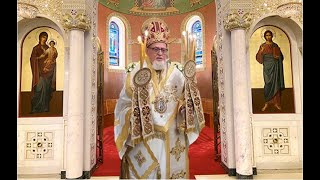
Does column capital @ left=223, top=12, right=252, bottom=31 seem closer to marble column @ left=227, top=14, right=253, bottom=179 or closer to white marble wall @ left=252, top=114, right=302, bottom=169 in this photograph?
marble column @ left=227, top=14, right=253, bottom=179

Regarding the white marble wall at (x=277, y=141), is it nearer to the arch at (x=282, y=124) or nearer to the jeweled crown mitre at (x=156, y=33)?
the arch at (x=282, y=124)

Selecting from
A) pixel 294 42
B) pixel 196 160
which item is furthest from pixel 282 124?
pixel 196 160

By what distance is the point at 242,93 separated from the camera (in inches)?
235

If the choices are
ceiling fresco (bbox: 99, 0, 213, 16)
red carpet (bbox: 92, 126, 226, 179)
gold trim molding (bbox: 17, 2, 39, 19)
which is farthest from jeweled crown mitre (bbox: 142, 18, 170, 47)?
ceiling fresco (bbox: 99, 0, 213, 16)

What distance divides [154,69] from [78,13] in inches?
133

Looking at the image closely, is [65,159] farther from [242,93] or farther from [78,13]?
[242,93]

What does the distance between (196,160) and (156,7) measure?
31.0ft

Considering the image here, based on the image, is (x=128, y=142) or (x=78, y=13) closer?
(x=128, y=142)

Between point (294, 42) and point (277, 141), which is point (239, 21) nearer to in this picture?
point (294, 42)

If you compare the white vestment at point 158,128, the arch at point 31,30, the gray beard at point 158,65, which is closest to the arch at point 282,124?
the white vestment at point 158,128

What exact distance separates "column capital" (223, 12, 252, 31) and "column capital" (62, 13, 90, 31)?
11.4ft

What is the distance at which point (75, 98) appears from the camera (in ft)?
19.4

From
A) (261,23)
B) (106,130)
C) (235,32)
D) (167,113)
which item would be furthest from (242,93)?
(106,130)

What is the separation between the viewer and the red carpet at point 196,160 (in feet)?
21.2
